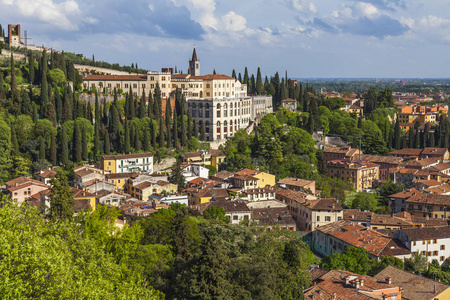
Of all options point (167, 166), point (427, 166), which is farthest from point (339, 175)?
point (167, 166)

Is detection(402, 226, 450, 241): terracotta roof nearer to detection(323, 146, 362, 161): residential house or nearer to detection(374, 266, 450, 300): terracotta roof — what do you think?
detection(374, 266, 450, 300): terracotta roof

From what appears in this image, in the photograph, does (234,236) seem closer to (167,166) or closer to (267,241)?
(267,241)

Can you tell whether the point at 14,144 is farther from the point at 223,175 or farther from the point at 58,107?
the point at 223,175

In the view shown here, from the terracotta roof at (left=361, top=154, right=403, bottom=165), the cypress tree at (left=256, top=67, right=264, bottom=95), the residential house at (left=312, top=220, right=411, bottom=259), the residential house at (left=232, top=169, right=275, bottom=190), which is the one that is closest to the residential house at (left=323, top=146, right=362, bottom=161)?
the terracotta roof at (left=361, top=154, right=403, bottom=165)

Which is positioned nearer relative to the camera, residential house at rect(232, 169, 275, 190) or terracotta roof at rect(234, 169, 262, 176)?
residential house at rect(232, 169, 275, 190)

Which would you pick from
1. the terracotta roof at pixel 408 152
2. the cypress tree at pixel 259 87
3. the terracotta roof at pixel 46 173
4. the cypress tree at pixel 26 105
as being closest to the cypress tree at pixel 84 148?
the terracotta roof at pixel 46 173

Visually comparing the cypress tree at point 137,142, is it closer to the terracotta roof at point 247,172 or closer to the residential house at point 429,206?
the terracotta roof at point 247,172
